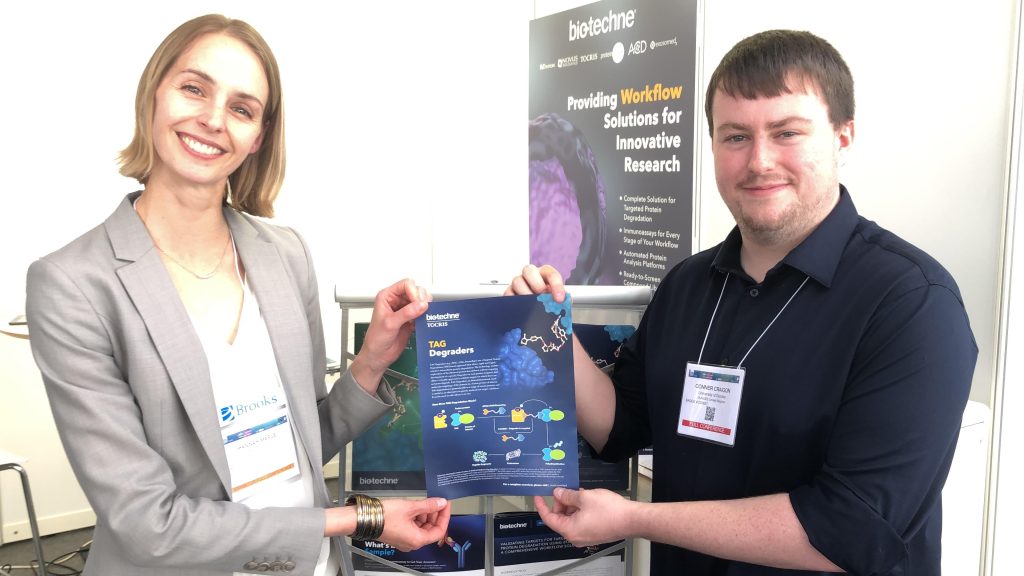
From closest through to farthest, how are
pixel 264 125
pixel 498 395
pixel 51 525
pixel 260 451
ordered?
1. pixel 260 451
2. pixel 264 125
3. pixel 498 395
4. pixel 51 525

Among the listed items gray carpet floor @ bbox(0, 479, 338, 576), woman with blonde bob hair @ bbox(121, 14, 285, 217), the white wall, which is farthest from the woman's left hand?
gray carpet floor @ bbox(0, 479, 338, 576)

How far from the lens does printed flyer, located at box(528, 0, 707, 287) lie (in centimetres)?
322

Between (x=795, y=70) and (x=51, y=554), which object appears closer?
(x=795, y=70)

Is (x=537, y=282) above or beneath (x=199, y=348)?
above

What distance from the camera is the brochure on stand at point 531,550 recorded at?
2174mm

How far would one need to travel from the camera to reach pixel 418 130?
224 inches

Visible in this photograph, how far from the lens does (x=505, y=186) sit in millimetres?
4773

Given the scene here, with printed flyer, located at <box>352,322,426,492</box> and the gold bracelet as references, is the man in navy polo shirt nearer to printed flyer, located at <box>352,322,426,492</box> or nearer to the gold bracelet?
the gold bracelet

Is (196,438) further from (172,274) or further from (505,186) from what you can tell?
(505,186)

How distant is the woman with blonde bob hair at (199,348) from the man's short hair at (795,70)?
2.83ft

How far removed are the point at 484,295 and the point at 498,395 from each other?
27cm

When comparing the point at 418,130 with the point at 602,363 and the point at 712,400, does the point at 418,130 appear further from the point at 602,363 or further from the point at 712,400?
the point at 712,400

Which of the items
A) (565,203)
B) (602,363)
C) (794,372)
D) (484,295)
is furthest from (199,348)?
(565,203)

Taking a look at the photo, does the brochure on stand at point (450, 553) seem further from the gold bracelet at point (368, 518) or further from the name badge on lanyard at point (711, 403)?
the name badge on lanyard at point (711, 403)
